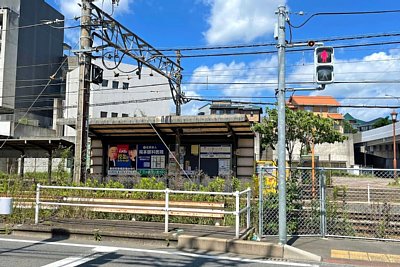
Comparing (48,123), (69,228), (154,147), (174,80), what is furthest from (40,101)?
(69,228)

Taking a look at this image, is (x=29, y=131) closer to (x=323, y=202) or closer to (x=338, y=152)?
(x=323, y=202)

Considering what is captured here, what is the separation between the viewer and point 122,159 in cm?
1830

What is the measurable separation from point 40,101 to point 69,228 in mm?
47488

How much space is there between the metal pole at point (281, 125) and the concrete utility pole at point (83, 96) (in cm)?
781

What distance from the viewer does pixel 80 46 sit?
14086 mm

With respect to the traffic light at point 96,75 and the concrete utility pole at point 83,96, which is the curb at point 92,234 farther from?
the traffic light at point 96,75

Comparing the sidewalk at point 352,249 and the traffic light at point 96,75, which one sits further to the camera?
the traffic light at point 96,75

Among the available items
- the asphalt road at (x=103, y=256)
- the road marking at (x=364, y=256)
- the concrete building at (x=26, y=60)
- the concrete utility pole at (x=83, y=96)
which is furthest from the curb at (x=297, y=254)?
the concrete building at (x=26, y=60)

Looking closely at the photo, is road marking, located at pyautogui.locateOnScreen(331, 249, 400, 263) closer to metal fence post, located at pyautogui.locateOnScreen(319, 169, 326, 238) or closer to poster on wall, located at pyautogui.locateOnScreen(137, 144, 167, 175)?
metal fence post, located at pyautogui.locateOnScreen(319, 169, 326, 238)

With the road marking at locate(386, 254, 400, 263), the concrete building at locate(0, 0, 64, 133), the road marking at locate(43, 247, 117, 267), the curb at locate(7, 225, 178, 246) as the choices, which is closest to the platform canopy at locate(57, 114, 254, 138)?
the curb at locate(7, 225, 178, 246)

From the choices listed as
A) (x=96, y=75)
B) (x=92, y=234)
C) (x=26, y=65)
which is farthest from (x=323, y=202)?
(x=26, y=65)

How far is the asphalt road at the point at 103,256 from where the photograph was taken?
6797 mm

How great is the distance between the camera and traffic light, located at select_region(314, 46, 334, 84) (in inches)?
313

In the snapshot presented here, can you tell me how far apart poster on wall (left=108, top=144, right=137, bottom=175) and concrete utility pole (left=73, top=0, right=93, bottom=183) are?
176 inches
